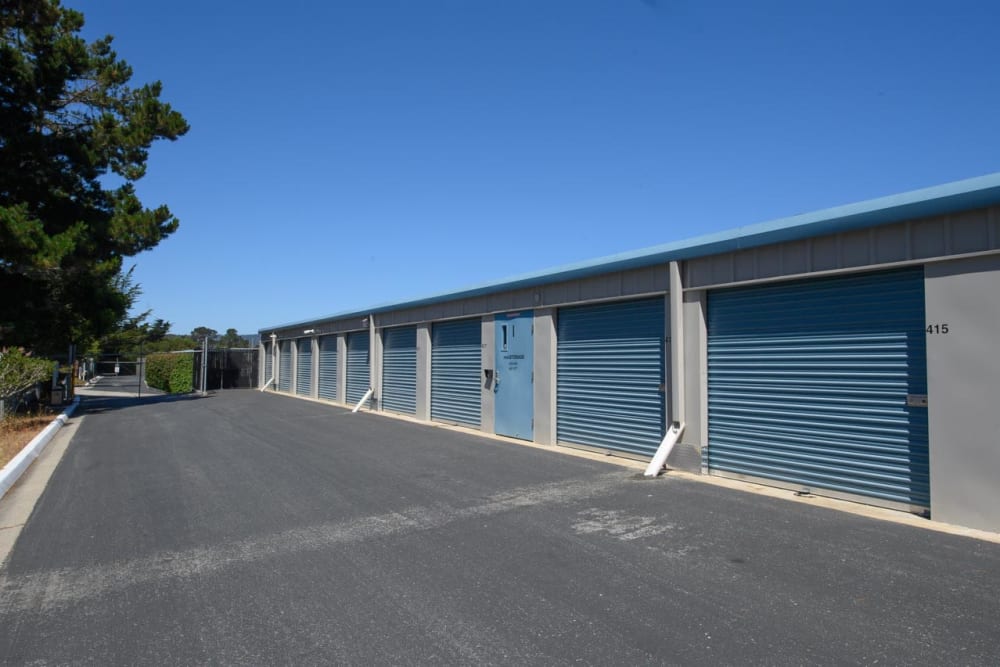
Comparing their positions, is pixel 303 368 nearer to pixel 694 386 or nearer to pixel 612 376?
pixel 612 376

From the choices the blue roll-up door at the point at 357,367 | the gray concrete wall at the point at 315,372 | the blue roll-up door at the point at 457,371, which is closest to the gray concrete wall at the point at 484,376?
the blue roll-up door at the point at 457,371

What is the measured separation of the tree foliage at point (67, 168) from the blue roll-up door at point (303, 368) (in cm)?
804

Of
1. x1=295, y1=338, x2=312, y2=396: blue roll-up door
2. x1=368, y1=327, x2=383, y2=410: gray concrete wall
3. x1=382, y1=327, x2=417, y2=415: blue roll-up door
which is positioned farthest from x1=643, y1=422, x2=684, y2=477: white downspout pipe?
x1=295, y1=338, x2=312, y2=396: blue roll-up door

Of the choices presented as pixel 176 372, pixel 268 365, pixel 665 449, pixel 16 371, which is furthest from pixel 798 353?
pixel 176 372

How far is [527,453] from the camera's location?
10773mm

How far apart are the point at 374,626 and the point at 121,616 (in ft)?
5.68

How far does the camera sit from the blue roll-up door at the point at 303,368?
2641cm

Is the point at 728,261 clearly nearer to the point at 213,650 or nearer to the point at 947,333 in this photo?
the point at 947,333

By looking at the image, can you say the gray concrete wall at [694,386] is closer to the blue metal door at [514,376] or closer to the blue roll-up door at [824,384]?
the blue roll-up door at [824,384]

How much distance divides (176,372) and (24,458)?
2421cm

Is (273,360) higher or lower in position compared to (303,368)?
higher

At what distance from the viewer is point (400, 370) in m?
18.5

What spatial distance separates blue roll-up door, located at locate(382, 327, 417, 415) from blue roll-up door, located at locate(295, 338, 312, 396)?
804 cm

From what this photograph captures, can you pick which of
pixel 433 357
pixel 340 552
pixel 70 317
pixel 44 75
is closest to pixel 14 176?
pixel 44 75
